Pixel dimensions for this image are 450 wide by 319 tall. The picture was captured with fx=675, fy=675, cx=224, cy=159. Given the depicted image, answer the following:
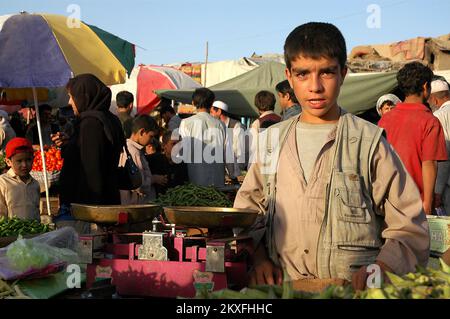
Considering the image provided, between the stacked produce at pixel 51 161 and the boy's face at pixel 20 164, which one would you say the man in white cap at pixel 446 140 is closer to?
the boy's face at pixel 20 164

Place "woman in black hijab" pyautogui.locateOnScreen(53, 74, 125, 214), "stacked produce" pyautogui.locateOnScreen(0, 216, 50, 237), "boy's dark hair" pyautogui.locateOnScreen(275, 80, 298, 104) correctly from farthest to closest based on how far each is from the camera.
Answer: "boy's dark hair" pyautogui.locateOnScreen(275, 80, 298, 104), "woman in black hijab" pyautogui.locateOnScreen(53, 74, 125, 214), "stacked produce" pyautogui.locateOnScreen(0, 216, 50, 237)

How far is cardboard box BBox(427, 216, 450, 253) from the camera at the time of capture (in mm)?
4648

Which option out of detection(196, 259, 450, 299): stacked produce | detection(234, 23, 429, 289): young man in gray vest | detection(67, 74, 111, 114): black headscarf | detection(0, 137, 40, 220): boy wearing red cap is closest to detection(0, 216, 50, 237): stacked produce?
detection(67, 74, 111, 114): black headscarf

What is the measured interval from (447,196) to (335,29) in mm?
3764

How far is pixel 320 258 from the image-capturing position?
A: 277 cm

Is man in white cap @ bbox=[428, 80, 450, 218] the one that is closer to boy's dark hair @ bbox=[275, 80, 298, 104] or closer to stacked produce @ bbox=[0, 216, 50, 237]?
boy's dark hair @ bbox=[275, 80, 298, 104]

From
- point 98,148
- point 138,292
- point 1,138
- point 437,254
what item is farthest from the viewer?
point 1,138

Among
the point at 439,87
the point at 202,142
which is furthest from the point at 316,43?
the point at 202,142

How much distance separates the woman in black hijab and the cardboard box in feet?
8.00

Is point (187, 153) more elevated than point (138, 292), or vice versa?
point (187, 153)

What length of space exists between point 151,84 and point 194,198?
38.7ft

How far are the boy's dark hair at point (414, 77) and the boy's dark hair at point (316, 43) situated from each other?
9.03 feet

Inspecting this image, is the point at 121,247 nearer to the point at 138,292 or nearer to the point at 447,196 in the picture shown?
the point at 138,292
